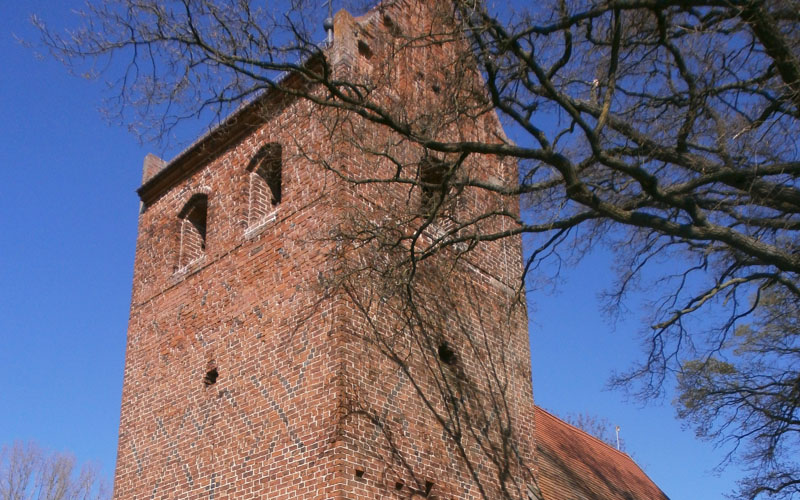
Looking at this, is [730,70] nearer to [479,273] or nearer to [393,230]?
[393,230]

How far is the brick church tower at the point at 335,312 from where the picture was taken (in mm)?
9234

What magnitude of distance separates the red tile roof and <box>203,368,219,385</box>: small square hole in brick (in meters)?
5.18

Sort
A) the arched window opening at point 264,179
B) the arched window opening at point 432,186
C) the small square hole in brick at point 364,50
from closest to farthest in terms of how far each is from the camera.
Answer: the arched window opening at point 432,186 < the small square hole in brick at point 364,50 < the arched window opening at point 264,179

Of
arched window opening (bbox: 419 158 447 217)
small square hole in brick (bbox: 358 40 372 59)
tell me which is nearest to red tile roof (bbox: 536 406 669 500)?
arched window opening (bbox: 419 158 447 217)

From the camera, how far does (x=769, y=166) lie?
24.4ft

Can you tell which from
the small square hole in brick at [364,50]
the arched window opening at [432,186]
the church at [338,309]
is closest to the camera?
the arched window opening at [432,186]

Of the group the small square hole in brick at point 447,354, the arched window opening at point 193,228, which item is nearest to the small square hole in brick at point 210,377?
the arched window opening at point 193,228

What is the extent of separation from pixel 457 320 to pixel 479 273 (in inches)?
45.0

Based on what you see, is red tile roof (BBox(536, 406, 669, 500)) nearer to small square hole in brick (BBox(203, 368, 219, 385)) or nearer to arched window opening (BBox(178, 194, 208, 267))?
small square hole in brick (BBox(203, 368, 219, 385))

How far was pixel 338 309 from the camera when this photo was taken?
31.3ft

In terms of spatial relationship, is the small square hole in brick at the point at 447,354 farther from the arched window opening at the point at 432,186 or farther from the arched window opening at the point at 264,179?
the arched window opening at the point at 264,179

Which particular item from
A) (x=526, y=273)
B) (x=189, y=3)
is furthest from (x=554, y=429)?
(x=189, y=3)

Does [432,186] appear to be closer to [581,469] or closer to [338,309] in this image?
[338,309]

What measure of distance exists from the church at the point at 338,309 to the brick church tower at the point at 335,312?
3 cm
